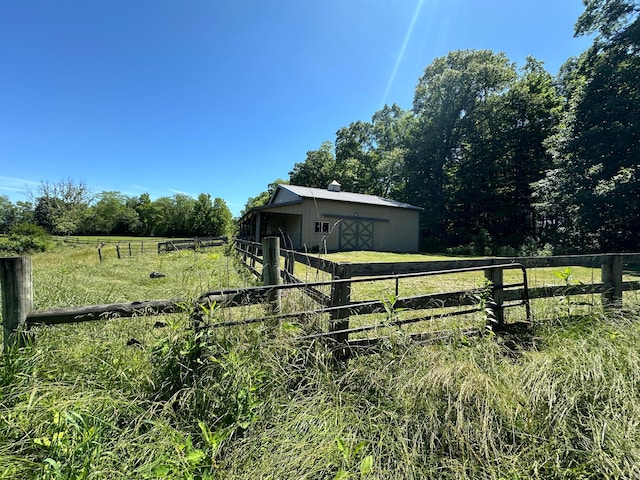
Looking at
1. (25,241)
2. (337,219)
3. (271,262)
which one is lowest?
(271,262)

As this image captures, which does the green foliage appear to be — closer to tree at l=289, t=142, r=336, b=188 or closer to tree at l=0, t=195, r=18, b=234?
tree at l=289, t=142, r=336, b=188

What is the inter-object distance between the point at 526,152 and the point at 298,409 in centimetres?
2791

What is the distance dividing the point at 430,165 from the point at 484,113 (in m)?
5.67

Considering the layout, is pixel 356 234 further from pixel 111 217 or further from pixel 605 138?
pixel 111 217

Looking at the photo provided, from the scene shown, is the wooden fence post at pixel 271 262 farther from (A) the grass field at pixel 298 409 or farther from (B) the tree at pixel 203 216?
(B) the tree at pixel 203 216

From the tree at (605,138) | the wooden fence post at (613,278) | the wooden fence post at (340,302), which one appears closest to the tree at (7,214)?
the wooden fence post at (340,302)

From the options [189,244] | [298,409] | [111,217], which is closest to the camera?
[298,409]

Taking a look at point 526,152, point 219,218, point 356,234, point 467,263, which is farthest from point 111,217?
point 467,263

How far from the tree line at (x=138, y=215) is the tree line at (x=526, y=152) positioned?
88.6 ft

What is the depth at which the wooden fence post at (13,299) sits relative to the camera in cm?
199

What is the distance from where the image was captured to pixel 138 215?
2160 inches

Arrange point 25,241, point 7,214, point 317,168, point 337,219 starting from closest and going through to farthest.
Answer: point 337,219 → point 25,241 → point 317,168 → point 7,214

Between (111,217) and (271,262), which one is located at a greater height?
(111,217)

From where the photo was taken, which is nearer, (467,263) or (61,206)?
(467,263)
